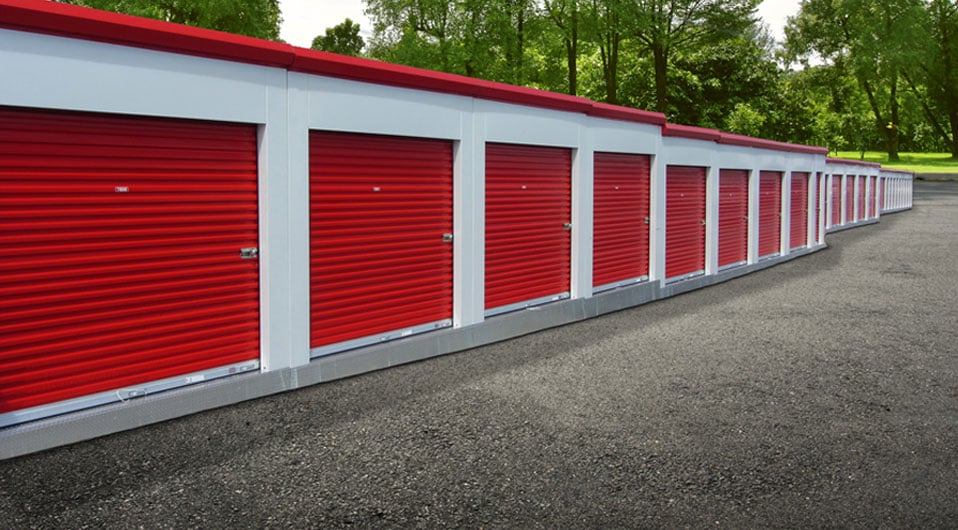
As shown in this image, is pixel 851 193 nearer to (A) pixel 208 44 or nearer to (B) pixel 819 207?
(B) pixel 819 207

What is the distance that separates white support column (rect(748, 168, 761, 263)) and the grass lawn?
49210 mm

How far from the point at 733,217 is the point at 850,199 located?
1815 centimetres

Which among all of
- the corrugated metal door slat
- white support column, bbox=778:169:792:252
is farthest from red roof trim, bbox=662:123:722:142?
the corrugated metal door slat

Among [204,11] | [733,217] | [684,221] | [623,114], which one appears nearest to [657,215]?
[684,221]

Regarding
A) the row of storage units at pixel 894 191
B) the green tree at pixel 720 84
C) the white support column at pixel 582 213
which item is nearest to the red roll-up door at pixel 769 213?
the white support column at pixel 582 213

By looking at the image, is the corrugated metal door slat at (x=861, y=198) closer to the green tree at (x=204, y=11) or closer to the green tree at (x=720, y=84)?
the green tree at (x=720, y=84)

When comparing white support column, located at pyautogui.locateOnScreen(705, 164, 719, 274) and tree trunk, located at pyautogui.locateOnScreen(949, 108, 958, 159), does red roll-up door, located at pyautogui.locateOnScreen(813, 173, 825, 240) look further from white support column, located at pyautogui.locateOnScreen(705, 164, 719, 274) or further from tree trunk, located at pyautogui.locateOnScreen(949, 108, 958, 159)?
tree trunk, located at pyautogui.locateOnScreen(949, 108, 958, 159)

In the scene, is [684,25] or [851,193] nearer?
[851,193]

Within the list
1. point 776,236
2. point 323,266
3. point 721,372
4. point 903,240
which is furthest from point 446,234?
point 903,240

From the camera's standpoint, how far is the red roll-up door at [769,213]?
18422 millimetres

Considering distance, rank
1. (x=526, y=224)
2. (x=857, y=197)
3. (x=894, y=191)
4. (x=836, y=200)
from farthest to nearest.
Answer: (x=894, y=191) → (x=857, y=197) → (x=836, y=200) → (x=526, y=224)

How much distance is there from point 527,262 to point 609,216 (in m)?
2.35

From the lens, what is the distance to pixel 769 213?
19.0m

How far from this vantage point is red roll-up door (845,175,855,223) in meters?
31.5
